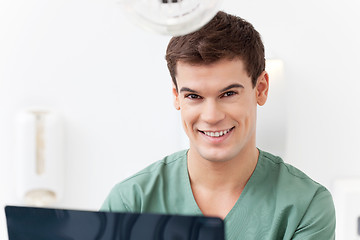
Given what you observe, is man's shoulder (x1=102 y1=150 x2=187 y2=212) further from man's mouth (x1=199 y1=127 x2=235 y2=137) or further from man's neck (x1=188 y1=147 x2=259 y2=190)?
man's mouth (x1=199 y1=127 x2=235 y2=137)

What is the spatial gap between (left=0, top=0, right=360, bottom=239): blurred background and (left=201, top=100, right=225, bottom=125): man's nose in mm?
312

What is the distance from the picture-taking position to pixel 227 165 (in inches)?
48.5

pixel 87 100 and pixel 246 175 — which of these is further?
pixel 87 100

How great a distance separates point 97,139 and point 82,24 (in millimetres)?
307

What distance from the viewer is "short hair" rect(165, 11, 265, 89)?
1111 mm

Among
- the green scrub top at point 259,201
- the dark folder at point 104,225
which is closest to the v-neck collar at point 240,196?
Answer: the green scrub top at point 259,201

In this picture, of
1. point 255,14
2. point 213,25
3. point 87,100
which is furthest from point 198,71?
point 87,100

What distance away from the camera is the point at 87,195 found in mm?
1571

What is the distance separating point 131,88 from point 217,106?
45 centimetres

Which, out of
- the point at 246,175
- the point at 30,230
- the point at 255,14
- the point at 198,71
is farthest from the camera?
the point at 255,14

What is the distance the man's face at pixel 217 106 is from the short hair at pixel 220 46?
15 mm

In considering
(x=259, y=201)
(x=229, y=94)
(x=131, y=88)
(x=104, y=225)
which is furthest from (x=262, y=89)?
(x=104, y=225)

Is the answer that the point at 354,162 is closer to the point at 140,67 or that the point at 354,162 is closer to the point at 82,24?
the point at 140,67

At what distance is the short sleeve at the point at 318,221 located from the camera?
116cm
